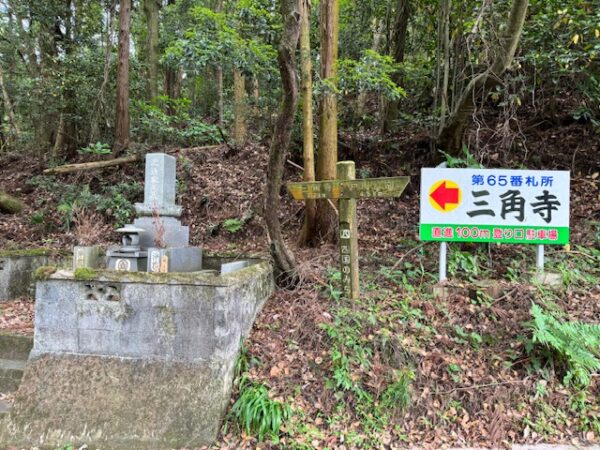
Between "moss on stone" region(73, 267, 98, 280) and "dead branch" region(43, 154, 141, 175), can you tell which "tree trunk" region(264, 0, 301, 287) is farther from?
"dead branch" region(43, 154, 141, 175)

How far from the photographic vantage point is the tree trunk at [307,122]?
604 centimetres

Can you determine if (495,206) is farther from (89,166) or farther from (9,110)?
(9,110)

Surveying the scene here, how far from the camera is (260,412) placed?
3820 mm

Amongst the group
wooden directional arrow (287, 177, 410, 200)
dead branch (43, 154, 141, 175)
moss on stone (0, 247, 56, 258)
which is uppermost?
dead branch (43, 154, 141, 175)

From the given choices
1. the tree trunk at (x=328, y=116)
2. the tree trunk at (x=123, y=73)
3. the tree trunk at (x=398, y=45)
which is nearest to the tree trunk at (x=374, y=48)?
the tree trunk at (x=398, y=45)

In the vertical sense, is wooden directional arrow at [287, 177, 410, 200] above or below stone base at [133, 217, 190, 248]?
above

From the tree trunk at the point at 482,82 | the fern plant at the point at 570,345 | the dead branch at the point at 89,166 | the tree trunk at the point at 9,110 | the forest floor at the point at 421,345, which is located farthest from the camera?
the tree trunk at the point at 9,110

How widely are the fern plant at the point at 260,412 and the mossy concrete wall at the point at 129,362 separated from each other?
199 mm

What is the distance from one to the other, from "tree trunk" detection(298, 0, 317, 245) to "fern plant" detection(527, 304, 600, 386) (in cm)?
356

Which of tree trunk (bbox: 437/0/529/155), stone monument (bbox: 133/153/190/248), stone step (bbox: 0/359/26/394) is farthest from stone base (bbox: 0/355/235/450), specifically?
tree trunk (bbox: 437/0/529/155)

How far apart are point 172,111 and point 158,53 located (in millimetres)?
1951

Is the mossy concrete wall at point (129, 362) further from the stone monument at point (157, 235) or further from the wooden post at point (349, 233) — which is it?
the wooden post at point (349, 233)

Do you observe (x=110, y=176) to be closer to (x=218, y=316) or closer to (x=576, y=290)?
(x=218, y=316)

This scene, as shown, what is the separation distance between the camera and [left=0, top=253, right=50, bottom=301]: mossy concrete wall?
683 centimetres
